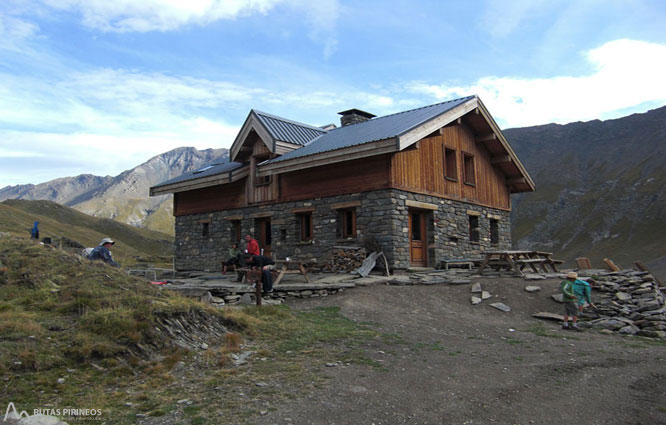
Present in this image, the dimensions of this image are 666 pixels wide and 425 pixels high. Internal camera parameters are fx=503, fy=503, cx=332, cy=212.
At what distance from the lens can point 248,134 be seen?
20.1 m

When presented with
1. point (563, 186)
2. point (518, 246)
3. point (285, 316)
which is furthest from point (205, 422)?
point (563, 186)

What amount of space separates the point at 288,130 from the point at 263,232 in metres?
4.32

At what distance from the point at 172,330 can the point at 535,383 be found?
4917 millimetres

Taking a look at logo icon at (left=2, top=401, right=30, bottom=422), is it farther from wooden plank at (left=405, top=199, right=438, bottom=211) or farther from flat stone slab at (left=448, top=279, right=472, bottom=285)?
wooden plank at (left=405, top=199, right=438, bottom=211)

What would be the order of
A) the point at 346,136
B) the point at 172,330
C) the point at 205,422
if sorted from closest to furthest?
the point at 205,422, the point at 172,330, the point at 346,136

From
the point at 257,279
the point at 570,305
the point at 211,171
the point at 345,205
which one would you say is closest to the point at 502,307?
the point at 570,305

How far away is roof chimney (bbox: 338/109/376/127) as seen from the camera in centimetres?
2270

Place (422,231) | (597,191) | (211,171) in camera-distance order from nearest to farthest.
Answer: (422,231) → (211,171) → (597,191)

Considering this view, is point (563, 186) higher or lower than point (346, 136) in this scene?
higher

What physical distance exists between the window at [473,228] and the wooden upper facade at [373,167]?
736 mm

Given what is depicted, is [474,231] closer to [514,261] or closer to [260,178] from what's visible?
[514,261]

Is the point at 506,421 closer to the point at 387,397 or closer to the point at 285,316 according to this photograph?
the point at 387,397

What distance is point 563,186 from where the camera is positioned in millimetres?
78500

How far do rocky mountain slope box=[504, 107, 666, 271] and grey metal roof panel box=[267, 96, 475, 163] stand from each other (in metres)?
29.2
